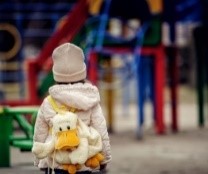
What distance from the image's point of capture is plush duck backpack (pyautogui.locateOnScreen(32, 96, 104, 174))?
13.9 ft

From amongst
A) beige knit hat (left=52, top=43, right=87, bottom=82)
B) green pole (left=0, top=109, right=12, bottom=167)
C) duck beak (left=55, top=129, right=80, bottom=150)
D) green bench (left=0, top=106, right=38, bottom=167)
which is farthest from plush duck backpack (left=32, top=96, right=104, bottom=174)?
green pole (left=0, top=109, right=12, bottom=167)

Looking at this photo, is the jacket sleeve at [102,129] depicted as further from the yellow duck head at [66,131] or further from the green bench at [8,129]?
the green bench at [8,129]

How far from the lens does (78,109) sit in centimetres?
438

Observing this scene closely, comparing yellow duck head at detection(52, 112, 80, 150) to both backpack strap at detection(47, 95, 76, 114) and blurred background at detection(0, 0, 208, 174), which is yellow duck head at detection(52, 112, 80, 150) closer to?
backpack strap at detection(47, 95, 76, 114)

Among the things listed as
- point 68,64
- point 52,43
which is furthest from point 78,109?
point 52,43

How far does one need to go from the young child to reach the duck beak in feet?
0.49

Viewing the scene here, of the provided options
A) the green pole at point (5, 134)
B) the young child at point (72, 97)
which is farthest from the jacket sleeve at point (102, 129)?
the green pole at point (5, 134)

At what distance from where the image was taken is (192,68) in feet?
78.2

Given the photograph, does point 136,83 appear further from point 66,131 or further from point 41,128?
point 66,131

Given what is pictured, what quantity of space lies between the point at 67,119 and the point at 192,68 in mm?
19908

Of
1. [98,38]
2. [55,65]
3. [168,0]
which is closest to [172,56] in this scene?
[168,0]

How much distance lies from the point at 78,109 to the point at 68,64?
311 millimetres

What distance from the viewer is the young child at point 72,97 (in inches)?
171

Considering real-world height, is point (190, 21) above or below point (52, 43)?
above
